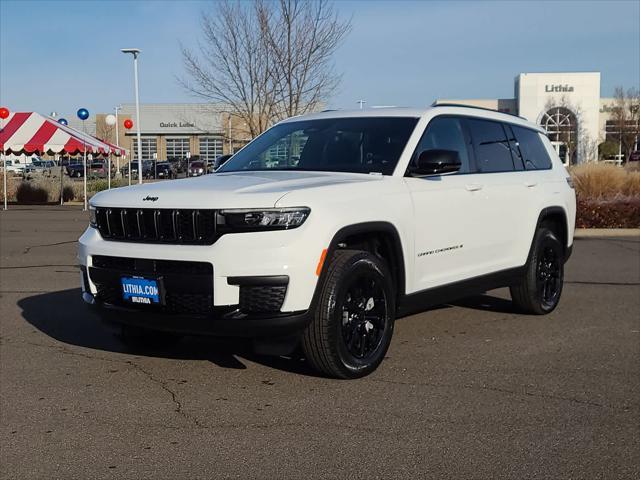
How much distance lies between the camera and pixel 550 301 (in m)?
7.66

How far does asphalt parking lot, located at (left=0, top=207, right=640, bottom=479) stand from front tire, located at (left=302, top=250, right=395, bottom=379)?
184 mm

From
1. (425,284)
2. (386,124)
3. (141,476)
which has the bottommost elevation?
(141,476)

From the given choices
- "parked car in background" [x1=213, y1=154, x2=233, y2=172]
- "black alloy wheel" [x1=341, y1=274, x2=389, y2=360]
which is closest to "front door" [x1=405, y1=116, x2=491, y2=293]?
"black alloy wheel" [x1=341, y1=274, x2=389, y2=360]

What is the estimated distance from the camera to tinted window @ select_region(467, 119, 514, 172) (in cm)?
663

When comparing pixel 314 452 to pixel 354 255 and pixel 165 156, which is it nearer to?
pixel 354 255

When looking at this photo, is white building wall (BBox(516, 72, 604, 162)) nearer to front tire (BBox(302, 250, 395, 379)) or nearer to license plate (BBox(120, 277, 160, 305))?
front tire (BBox(302, 250, 395, 379))

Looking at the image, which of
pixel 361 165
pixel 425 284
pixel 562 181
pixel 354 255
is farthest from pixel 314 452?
pixel 562 181

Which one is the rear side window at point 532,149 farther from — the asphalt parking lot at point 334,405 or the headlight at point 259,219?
the headlight at point 259,219

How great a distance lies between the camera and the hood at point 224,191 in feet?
15.2

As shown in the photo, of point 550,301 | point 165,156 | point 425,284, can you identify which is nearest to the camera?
point 425,284

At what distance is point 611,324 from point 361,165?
10.1 feet

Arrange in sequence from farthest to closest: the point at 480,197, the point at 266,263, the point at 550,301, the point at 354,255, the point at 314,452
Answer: the point at 550,301 < the point at 480,197 < the point at 354,255 < the point at 266,263 < the point at 314,452

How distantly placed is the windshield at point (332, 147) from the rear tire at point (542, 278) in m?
2.10

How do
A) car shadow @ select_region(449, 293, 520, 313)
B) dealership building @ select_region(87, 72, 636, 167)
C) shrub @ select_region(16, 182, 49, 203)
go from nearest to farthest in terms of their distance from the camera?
car shadow @ select_region(449, 293, 520, 313), shrub @ select_region(16, 182, 49, 203), dealership building @ select_region(87, 72, 636, 167)
